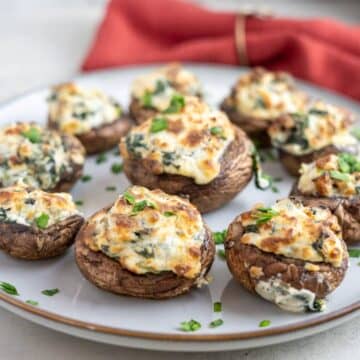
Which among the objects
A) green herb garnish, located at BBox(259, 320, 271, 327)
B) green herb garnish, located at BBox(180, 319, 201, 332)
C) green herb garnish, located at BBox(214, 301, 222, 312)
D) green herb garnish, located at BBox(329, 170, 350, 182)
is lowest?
green herb garnish, located at BBox(214, 301, 222, 312)

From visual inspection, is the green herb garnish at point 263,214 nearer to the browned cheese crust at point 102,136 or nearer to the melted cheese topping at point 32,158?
the melted cheese topping at point 32,158

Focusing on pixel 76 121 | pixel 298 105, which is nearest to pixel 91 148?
pixel 76 121

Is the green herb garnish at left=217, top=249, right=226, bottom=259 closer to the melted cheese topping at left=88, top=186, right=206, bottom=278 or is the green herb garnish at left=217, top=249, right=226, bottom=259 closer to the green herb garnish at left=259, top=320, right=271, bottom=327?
the melted cheese topping at left=88, top=186, right=206, bottom=278

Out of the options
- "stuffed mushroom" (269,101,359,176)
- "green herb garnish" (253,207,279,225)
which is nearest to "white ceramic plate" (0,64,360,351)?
"green herb garnish" (253,207,279,225)

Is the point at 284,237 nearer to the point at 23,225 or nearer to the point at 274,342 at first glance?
the point at 274,342

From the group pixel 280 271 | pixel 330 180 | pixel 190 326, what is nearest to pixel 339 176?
pixel 330 180

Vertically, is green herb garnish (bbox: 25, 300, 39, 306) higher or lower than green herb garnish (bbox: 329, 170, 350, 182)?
lower

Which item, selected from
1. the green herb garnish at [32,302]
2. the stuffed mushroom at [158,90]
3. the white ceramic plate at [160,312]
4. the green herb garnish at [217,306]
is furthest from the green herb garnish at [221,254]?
the stuffed mushroom at [158,90]

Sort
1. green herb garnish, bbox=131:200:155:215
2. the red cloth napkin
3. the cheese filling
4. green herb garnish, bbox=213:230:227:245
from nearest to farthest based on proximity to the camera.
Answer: the cheese filling, green herb garnish, bbox=131:200:155:215, green herb garnish, bbox=213:230:227:245, the red cloth napkin
